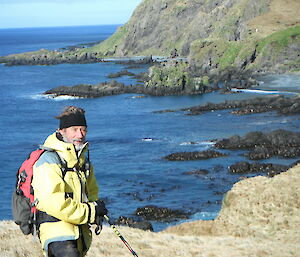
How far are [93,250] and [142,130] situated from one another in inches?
2229

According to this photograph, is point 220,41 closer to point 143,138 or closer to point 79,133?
point 143,138

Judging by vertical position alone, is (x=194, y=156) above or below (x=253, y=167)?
below

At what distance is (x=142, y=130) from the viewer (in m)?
71.2

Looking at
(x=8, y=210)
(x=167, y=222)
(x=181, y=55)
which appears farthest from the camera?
(x=181, y=55)

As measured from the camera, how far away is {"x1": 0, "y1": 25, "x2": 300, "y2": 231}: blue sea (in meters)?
42.3

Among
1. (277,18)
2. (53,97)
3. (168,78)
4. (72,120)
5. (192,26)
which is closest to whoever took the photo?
(72,120)

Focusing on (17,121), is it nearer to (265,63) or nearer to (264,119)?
(264,119)

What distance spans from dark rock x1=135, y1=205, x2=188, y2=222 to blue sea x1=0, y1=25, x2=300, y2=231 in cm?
79

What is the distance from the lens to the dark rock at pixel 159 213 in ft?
120

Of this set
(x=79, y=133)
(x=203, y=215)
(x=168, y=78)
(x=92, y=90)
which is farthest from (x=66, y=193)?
(x=92, y=90)

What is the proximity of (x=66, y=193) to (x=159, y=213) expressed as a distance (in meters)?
31.6

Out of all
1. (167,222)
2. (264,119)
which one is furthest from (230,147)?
(167,222)

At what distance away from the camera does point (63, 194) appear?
6441 mm

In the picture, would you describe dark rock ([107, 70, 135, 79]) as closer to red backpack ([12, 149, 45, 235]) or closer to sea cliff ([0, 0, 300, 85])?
sea cliff ([0, 0, 300, 85])
